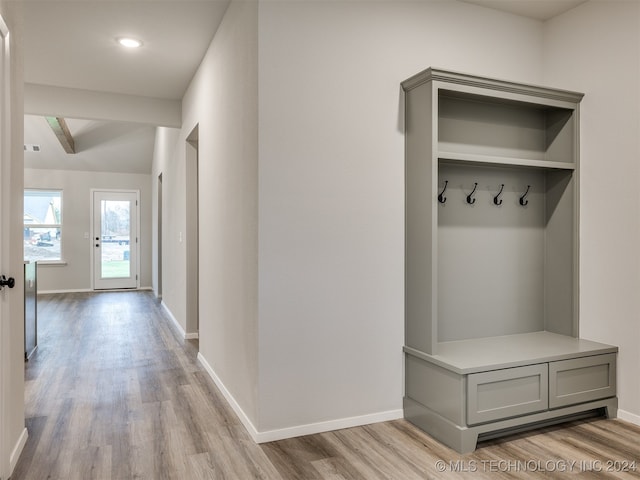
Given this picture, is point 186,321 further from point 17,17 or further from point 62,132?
point 62,132

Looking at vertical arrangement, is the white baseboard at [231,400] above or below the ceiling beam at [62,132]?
below

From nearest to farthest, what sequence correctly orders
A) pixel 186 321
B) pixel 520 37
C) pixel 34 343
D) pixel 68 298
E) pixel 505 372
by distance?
pixel 505 372
pixel 520 37
pixel 34 343
pixel 186 321
pixel 68 298

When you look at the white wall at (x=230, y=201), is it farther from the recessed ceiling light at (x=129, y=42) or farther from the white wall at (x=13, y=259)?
the white wall at (x=13, y=259)

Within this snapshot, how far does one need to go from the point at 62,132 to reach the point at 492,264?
6568mm

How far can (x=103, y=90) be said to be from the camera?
5.02 metres

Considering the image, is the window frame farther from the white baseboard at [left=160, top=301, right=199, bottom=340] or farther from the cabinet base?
the cabinet base

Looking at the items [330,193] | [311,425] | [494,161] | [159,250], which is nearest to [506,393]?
[311,425]

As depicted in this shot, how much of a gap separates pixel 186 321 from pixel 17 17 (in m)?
3.28

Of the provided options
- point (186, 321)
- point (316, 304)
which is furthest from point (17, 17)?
point (186, 321)

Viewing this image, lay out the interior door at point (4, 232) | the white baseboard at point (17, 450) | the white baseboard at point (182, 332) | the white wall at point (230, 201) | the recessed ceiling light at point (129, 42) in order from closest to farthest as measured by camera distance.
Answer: the interior door at point (4, 232), the white baseboard at point (17, 450), the white wall at point (230, 201), the recessed ceiling light at point (129, 42), the white baseboard at point (182, 332)

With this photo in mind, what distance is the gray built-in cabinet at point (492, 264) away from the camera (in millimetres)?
2525

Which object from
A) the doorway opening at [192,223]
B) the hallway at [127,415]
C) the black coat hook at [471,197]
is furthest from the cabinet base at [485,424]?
the doorway opening at [192,223]

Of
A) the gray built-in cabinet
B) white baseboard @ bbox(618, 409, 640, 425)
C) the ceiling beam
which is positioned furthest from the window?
white baseboard @ bbox(618, 409, 640, 425)

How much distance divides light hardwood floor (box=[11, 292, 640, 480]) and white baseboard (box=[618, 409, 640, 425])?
5 cm
